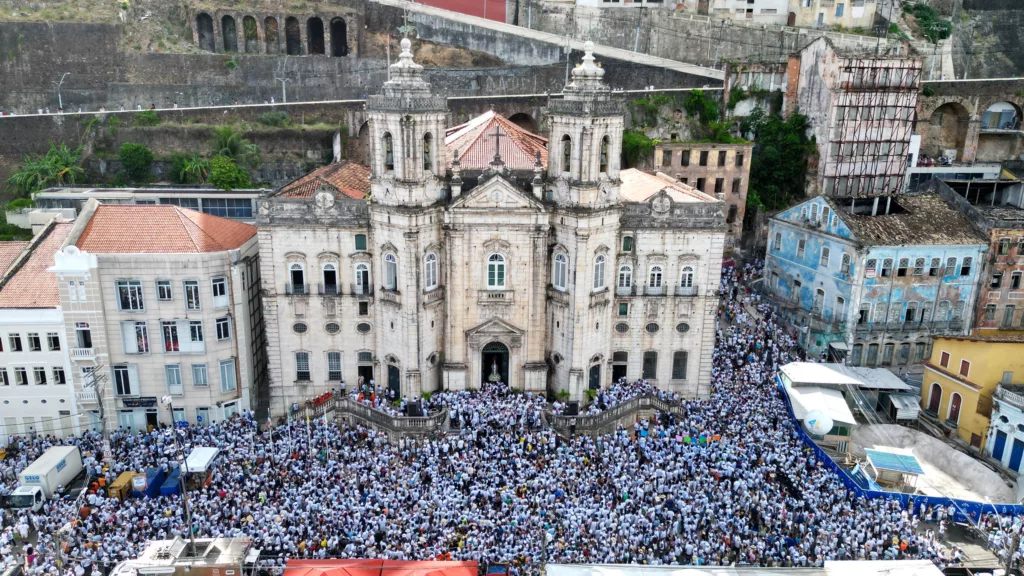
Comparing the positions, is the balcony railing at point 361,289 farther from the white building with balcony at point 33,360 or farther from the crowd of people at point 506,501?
the white building with balcony at point 33,360

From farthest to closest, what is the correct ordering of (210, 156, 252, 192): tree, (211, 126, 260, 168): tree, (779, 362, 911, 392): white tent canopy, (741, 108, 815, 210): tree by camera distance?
(211, 126, 260, 168): tree < (741, 108, 815, 210): tree < (210, 156, 252, 192): tree < (779, 362, 911, 392): white tent canopy

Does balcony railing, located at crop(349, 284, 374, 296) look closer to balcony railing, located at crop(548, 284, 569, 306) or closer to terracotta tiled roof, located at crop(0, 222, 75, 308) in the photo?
balcony railing, located at crop(548, 284, 569, 306)

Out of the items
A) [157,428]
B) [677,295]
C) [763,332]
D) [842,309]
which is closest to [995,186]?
[842,309]

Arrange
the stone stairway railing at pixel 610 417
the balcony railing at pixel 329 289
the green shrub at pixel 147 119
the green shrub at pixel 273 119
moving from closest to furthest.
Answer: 1. the stone stairway railing at pixel 610 417
2. the balcony railing at pixel 329 289
3. the green shrub at pixel 147 119
4. the green shrub at pixel 273 119

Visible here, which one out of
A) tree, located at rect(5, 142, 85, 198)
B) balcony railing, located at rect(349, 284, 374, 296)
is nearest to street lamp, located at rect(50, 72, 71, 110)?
tree, located at rect(5, 142, 85, 198)

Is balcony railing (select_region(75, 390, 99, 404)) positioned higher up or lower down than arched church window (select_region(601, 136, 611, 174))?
lower down

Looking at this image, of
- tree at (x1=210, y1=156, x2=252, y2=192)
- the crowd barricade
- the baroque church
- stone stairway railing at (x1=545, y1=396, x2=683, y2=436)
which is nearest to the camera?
the crowd barricade

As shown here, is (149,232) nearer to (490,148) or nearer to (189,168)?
(490,148)

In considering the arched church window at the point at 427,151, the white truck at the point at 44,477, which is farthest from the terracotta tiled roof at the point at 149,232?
the arched church window at the point at 427,151
